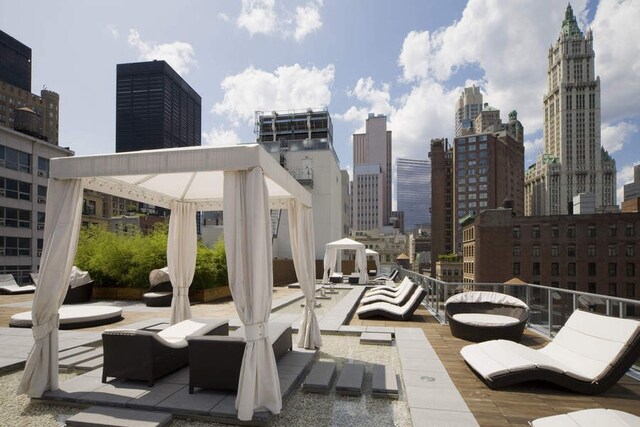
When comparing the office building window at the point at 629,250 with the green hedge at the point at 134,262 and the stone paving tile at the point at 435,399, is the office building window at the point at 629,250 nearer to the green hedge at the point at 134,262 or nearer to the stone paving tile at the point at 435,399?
the green hedge at the point at 134,262

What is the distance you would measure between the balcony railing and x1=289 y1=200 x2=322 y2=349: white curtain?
3688 mm

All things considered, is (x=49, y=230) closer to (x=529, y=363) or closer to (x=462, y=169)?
(x=529, y=363)

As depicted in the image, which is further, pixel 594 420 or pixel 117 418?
pixel 117 418

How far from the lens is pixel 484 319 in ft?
22.1

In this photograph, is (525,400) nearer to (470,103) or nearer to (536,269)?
(536,269)

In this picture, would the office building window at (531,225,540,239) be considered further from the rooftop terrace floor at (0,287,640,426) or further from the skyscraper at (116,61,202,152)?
the skyscraper at (116,61,202,152)

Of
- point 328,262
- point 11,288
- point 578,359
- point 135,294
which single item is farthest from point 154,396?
point 328,262

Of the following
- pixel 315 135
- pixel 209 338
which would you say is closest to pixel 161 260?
pixel 209 338

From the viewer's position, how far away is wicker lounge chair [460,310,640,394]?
13.2 feet

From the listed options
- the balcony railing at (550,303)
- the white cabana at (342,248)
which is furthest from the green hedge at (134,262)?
the balcony railing at (550,303)

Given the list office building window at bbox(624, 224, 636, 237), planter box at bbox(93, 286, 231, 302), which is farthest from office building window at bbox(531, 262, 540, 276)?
planter box at bbox(93, 286, 231, 302)

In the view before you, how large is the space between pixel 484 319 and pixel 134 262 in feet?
36.6

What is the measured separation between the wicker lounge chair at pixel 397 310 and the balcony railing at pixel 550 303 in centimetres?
58

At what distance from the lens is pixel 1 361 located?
17.0ft
